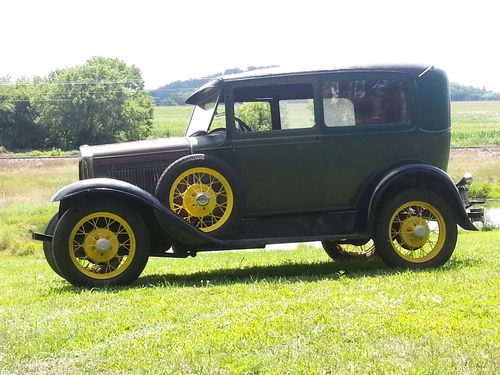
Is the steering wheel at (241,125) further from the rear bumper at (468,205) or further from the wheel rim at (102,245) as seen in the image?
the rear bumper at (468,205)

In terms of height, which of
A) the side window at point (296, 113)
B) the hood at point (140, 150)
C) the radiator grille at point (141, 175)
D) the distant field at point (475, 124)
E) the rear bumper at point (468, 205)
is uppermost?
the side window at point (296, 113)

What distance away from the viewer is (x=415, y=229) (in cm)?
746

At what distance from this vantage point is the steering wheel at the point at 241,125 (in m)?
7.45

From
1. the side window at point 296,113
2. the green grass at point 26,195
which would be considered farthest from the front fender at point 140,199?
the green grass at point 26,195

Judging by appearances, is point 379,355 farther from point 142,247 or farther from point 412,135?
point 412,135

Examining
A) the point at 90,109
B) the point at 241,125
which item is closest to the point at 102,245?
the point at 241,125

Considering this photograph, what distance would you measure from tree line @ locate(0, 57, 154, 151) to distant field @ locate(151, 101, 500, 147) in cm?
351

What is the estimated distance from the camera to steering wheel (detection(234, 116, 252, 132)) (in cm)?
745

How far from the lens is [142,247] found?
23.2ft

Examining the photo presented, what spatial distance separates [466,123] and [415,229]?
7466 cm

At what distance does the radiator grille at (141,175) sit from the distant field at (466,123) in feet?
121

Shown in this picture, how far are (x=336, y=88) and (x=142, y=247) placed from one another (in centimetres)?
268

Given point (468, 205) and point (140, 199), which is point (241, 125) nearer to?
point (140, 199)

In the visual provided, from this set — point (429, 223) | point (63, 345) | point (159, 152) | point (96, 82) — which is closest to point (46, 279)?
point (159, 152)
